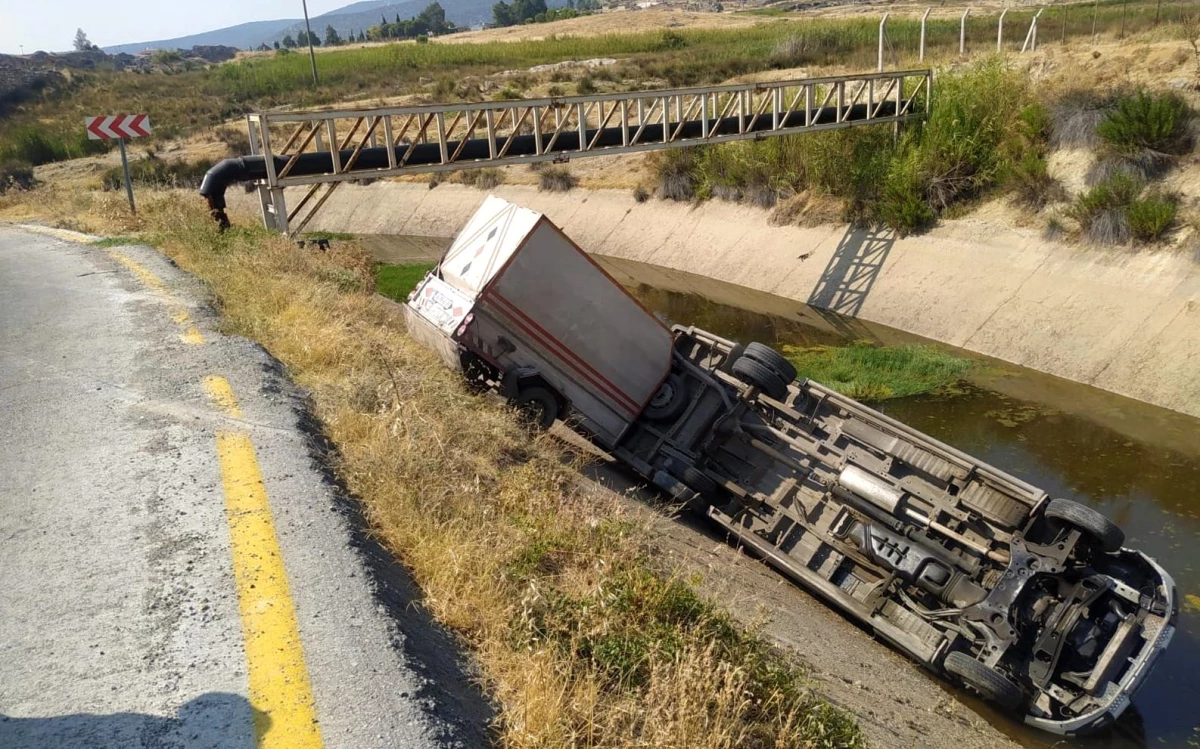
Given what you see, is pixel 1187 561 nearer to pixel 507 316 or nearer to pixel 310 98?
pixel 507 316

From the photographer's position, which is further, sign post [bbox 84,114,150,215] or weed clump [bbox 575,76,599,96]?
weed clump [bbox 575,76,599,96]

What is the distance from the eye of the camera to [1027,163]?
21.7 m

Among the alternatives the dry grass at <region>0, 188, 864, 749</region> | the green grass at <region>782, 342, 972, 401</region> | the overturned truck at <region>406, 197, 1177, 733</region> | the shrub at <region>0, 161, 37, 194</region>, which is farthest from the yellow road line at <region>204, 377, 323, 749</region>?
the shrub at <region>0, 161, 37, 194</region>

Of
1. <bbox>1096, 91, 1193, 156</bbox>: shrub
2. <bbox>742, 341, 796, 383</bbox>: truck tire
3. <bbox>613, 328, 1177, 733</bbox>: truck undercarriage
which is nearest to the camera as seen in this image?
<bbox>613, 328, 1177, 733</bbox>: truck undercarriage

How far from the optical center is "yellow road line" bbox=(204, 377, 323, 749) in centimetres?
376

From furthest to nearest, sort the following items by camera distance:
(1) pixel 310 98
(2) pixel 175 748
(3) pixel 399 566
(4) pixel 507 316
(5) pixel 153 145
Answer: (1) pixel 310 98, (5) pixel 153 145, (4) pixel 507 316, (3) pixel 399 566, (2) pixel 175 748

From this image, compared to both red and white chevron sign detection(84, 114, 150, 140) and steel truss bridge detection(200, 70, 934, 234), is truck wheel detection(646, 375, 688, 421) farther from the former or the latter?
red and white chevron sign detection(84, 114, 150, 140)

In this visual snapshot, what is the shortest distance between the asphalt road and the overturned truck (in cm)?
365

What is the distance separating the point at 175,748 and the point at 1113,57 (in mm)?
27471

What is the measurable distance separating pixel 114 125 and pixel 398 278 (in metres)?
8.49

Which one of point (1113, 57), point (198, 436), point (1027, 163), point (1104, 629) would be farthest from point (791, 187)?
point (198, 436)

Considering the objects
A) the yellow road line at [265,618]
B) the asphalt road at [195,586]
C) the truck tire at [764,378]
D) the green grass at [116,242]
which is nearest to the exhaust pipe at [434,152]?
the green grass at [116,242]

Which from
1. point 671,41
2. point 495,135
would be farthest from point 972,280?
point 671,41

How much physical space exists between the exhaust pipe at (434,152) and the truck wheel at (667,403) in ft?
27.4
